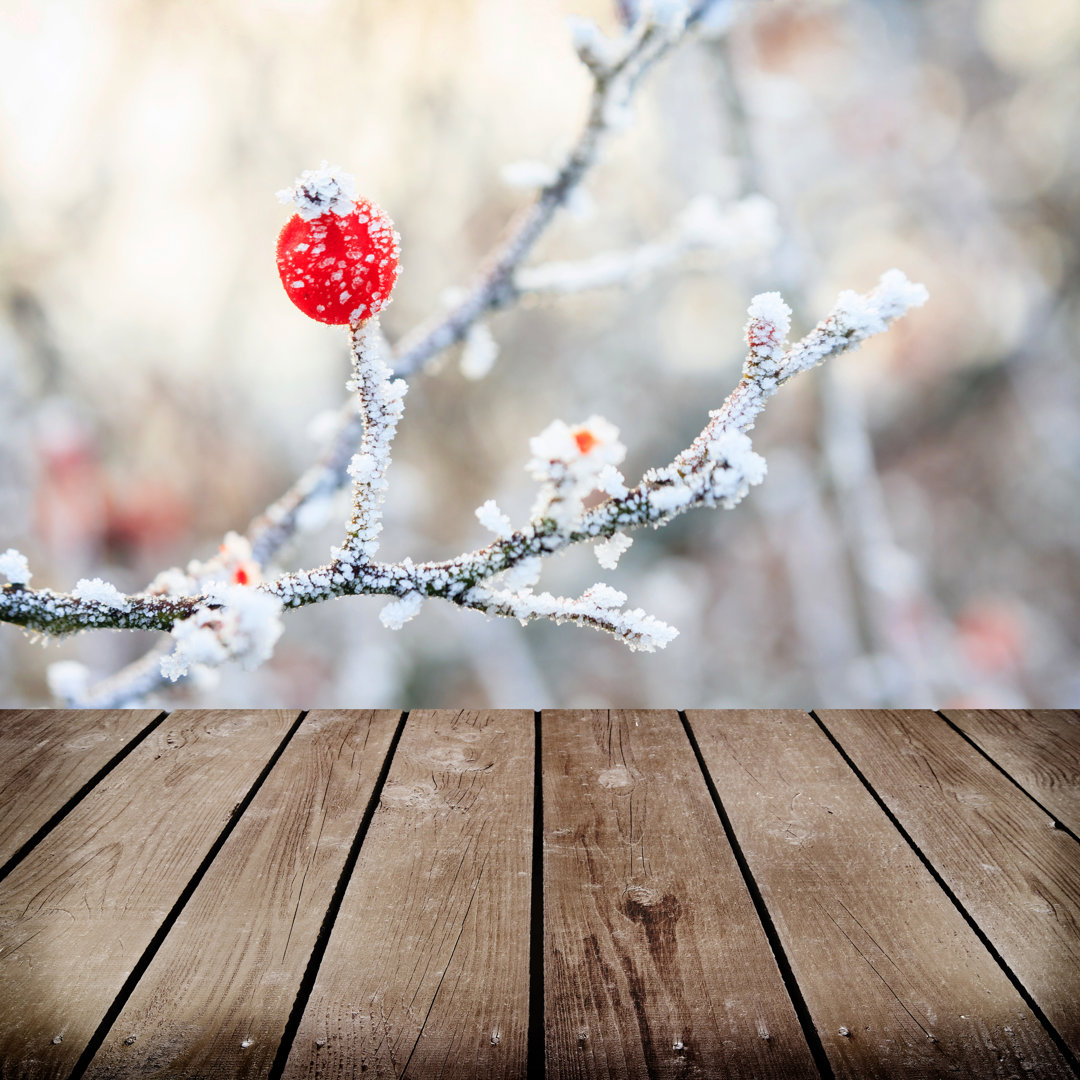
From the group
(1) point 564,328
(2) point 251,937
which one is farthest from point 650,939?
(1) point 564,328

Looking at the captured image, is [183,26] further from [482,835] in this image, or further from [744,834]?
[744,834]

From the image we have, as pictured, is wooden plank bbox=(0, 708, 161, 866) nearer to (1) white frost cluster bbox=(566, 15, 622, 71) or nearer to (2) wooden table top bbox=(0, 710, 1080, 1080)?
(2) wooden table top bbox=(0, 710, 1080, 1080)

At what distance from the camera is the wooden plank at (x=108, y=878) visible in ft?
2.33

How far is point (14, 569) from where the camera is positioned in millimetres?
466

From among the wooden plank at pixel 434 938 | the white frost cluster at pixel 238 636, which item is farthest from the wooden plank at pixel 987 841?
the white frost cluster at pixel 238 636

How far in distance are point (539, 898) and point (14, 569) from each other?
0.53 metres

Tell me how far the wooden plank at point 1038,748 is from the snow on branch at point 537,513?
0.77m

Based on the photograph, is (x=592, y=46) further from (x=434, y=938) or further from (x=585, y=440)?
(x=434, y=938)

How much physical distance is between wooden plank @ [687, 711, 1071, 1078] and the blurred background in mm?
693

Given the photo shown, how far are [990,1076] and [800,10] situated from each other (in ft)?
5.22

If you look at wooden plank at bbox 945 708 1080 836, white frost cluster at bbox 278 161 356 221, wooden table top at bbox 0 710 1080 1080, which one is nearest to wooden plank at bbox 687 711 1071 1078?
wooden table top at bbox 0 710 1080 1080

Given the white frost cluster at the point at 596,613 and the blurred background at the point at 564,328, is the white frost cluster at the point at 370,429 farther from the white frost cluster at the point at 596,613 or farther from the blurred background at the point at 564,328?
the blurred background at the point at 564,328

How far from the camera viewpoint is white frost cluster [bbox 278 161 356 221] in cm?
44

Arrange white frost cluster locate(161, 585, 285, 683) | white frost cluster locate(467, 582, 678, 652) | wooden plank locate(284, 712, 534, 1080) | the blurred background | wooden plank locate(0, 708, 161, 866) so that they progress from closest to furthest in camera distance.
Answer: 1. white frost cluster locate(161, 585, 285, 683)
2. white frost cluster locate(467, 582, 678, 652)
3. wooden plank locate(284, 712, 534, 1080)
4. wooden plank locate(0, 708, 161, 866)
5. the blurred background
